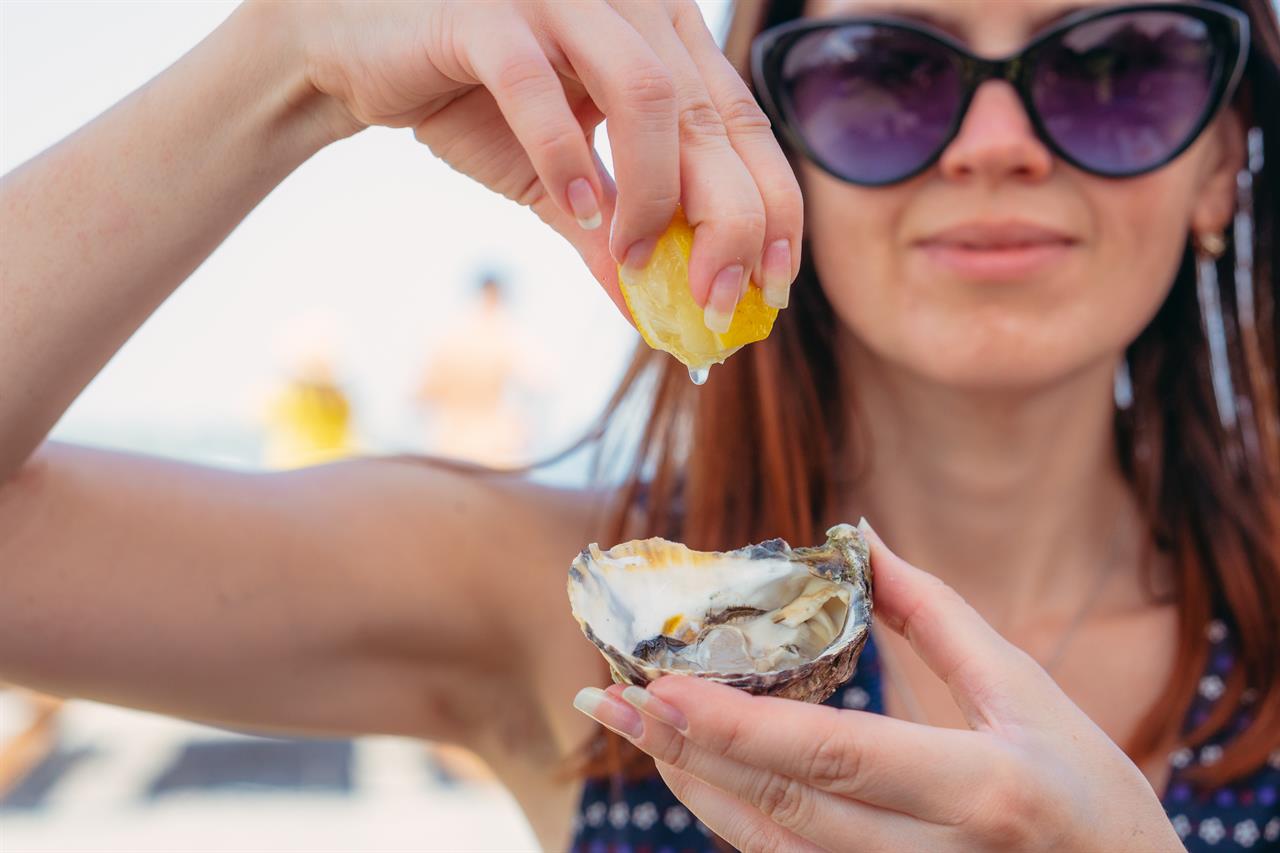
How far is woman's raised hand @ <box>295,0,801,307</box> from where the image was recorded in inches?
46.9

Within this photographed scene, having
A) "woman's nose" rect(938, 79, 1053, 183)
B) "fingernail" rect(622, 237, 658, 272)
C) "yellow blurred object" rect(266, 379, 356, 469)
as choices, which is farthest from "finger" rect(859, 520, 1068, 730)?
"yellow blurred object" rect(266, 379, 356, 469)

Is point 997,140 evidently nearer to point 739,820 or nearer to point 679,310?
point 679,310

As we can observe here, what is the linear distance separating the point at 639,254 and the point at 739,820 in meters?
0.62

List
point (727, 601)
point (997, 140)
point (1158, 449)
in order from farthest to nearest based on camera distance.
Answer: point (1158, 449) < point (997, 140) < point (727, 601)

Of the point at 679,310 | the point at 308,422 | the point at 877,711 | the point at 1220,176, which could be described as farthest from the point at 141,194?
the point at 308,422

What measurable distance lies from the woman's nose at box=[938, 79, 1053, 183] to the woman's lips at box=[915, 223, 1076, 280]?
10 cm

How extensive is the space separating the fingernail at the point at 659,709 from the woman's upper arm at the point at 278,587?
3.43ft

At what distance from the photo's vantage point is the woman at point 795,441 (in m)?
1.22

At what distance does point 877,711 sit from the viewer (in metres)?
2.24

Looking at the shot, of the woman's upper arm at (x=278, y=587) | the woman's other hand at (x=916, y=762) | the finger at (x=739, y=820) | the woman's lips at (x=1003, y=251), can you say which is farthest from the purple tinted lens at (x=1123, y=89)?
the finger at (x=739, y=820)

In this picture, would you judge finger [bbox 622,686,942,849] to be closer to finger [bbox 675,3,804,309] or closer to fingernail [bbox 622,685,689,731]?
fingernail [bbox 622,685,689,731]

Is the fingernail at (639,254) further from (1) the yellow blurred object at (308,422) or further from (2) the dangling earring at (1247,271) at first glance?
(1) the yellow blurred object at (308,422)

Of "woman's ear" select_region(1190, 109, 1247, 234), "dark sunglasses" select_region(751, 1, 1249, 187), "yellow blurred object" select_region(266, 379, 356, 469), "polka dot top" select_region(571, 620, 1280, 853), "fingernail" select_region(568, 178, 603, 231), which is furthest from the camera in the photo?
"yellow blurred object" select_region(266, 379, 356, 469)

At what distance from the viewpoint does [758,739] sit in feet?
3.67
